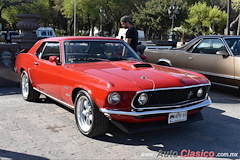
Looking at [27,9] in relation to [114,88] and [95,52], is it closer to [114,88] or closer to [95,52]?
[95,52]

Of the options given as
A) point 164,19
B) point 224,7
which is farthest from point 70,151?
point 224,7

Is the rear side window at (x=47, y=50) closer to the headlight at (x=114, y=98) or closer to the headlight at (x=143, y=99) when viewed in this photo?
the headlight at (x=114, y=98)

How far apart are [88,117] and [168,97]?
4.01 feet

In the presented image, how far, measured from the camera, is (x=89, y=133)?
13.6 feet

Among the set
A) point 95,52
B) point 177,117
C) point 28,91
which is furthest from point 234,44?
point 28,91

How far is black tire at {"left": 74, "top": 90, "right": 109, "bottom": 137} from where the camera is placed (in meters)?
3.99

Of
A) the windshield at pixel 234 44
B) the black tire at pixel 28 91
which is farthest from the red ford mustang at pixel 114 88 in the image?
the windshield at pixel 234 44

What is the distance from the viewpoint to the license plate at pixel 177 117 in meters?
4.00

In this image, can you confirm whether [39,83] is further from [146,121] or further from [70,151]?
[146,121]

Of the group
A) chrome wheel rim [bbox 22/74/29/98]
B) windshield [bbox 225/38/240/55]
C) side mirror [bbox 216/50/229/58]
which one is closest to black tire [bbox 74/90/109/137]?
chrome wheel rim [bbox 22/74/29/98]

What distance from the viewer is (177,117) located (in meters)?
4.07

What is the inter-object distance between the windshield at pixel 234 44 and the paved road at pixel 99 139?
7.42ft

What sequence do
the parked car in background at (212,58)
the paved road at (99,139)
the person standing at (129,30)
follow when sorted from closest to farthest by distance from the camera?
1. the paved road at (99,139)
2. the parked car in background at (212,58)
3. the person standing at (129,30)

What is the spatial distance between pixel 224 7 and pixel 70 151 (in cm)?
5449
